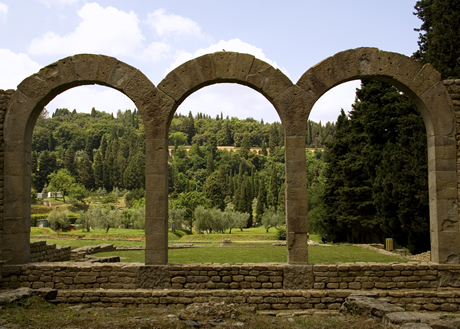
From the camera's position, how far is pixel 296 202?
918cm

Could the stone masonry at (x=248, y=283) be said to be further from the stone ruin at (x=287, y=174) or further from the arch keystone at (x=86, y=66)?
the arch keystone at (x=86, y=66)

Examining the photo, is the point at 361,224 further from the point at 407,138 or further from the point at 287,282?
the point at 287,282

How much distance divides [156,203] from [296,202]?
310 cm

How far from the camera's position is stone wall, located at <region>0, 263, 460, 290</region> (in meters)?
8.91

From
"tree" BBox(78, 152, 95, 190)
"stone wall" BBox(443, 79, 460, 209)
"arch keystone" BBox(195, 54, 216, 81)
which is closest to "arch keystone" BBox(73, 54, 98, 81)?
"arch keystone" BBox(195, 54, 216, 81)

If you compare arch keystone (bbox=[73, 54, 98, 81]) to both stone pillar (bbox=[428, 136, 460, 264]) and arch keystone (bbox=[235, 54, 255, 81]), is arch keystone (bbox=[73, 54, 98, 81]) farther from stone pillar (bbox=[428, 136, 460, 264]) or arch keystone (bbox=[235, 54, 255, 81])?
stone pillar (bbox=[428, 136, 460, 264])

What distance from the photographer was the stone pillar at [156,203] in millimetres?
9242

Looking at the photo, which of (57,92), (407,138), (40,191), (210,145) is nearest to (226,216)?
(407,138)

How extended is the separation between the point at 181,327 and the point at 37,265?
14.3ft

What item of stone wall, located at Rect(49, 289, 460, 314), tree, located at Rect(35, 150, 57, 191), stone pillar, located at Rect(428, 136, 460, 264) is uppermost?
tree, located at Rect(35, 150, 57, 191)

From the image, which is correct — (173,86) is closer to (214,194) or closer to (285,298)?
(285,298)

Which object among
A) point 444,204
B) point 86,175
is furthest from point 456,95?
point 86,175

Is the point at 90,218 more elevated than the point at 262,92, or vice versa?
the point at 262,92

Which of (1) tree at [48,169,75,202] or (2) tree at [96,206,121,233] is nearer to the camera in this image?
(2) tree at [96,206,121,233]
